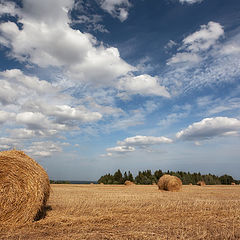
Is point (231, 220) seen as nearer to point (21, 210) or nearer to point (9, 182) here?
point (21, 210)

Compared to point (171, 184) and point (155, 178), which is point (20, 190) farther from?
point (155, 178)

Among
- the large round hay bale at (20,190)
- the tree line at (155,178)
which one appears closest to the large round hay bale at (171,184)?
the large round hay bale at (20,190)

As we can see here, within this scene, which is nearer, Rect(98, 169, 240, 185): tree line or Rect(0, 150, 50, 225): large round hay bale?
Rect(0, 150, 50, 225): large round hay bale

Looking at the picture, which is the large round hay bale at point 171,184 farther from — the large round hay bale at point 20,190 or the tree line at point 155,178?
the tree line at point 155,178

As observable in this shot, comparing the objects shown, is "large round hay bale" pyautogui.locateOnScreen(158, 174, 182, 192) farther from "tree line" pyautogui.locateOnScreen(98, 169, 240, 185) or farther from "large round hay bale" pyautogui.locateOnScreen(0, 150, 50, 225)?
"tree line" pyautogui.locateOnScreen(98, 169, 240, 185)

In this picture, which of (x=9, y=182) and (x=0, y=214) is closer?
(x=0, y=214)

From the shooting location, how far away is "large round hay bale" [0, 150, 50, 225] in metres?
7.19

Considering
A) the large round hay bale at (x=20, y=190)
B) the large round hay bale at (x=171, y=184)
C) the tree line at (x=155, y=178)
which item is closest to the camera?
the large round hay bale at (x=20, y=190)

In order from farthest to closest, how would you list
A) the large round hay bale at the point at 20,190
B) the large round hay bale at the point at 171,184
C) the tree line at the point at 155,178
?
1. the tree line at the point at 155,178
2. the large round hay bale at the point at 171,184
3. the large round hay bale at the point at 20,190

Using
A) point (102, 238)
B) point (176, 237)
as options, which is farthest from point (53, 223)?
point (176, 237)

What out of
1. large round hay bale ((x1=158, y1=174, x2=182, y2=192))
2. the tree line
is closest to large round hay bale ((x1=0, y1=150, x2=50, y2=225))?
large round hay bale ((x1=158, y1=174, x2=182, y2=192))

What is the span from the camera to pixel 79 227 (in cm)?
652

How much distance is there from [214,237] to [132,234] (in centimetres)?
183

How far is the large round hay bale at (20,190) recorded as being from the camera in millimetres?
7188
